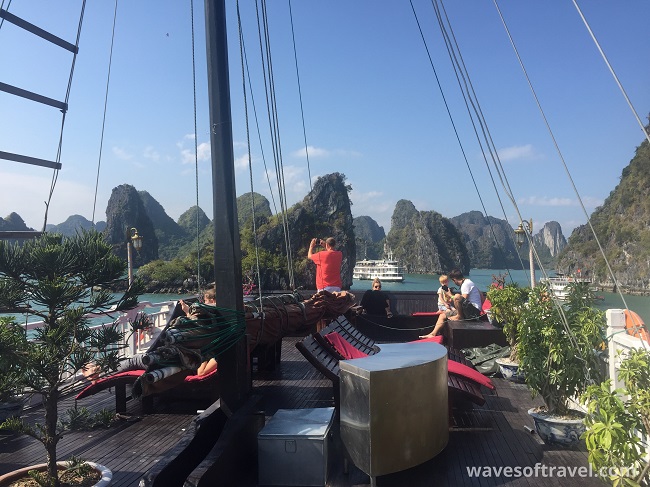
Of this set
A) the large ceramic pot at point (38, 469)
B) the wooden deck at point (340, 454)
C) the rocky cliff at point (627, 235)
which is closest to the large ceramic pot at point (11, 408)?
the wooden deck at point (340, 454)

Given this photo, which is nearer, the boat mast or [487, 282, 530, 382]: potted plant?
the boat mast

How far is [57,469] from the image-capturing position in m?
2.91

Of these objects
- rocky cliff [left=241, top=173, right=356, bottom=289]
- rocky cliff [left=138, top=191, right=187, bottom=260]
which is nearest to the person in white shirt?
rocky cliff [left=241, top=173, right=356, bottom=289]

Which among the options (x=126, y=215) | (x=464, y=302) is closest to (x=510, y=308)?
(x=464, y=302)

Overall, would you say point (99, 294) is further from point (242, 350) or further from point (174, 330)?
point (242, 350)

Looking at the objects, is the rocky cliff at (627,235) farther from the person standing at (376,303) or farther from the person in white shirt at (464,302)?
the person in white shirt at (464,302)

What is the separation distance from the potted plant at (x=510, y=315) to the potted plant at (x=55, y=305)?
451 centimetres

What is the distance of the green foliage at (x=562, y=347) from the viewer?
137 inches

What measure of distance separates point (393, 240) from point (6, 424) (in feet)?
392

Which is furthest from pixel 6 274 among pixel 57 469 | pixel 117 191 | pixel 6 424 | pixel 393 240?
pixel 393 240

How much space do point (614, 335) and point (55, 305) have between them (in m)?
3.40

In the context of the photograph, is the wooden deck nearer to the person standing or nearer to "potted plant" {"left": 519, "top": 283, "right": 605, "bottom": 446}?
"potted plant" {"left": 519, "top": 283, "right": 605, "bottom": 446}

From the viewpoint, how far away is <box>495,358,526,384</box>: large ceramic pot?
18.9ft

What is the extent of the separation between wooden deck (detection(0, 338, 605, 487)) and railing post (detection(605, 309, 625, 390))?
0.56m
